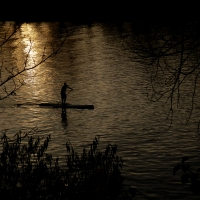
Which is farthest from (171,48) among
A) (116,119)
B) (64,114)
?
(64,114)

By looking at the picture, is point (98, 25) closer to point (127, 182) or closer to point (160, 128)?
point (160, 128)

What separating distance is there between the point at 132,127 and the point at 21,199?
1028 inches

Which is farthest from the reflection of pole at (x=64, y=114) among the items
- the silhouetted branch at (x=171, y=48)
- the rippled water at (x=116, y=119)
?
the silhouetted branch at (x=171, y=48)

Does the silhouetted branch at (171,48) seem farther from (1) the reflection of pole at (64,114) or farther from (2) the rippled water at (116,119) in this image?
(1) the reflection of pole at (64,114)

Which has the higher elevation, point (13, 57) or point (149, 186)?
point (149, 186)

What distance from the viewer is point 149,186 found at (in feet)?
88.9

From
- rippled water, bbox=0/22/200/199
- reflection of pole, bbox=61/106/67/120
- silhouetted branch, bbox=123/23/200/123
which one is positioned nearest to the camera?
silhouetted branch, bbox=123/23/200/123

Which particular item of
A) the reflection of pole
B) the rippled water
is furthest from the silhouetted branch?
the reflection of pole

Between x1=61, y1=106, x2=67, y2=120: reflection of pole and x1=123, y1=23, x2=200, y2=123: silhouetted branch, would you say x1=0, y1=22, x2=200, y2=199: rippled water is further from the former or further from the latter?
x1=123, y1=23, x2=200, y2=123: silhouetted branch

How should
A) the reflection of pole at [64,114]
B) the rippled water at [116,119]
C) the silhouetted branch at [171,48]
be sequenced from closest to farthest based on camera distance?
1. the silhouetted branch at [171,48]
2. the rippled water at [116,119]
3. the reflection of pole at [64,114]

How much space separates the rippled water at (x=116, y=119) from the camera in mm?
29994

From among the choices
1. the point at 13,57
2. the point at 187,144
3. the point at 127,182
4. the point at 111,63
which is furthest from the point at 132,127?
the point at 13,57

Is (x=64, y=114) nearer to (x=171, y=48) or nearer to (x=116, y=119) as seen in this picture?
(x=116, y=119)

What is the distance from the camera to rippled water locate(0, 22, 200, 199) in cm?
2999
